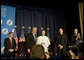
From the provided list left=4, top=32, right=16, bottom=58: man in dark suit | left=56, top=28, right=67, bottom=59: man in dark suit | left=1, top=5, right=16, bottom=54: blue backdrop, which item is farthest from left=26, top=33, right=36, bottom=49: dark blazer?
left=1, top=5, right=16, bottom=54: blue backdrop

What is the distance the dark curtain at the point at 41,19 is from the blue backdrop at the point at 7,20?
0.39m

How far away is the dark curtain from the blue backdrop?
1.27ft

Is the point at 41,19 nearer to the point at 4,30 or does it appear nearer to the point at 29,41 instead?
the point at 4,30

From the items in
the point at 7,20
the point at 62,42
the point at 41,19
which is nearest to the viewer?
the point at 62,42

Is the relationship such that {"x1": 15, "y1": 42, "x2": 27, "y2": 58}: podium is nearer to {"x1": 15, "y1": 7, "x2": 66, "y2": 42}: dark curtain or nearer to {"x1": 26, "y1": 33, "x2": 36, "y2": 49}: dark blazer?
{"x1": 26, "y1": 33, "x2": 36, "y2": 49}: dark blazer

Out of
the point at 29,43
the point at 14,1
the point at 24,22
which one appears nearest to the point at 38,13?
the point at 24,22

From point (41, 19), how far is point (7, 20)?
6.62 feet

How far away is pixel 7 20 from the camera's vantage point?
26.2 ft

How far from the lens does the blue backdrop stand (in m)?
7.83

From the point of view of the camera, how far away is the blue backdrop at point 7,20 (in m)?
7.83

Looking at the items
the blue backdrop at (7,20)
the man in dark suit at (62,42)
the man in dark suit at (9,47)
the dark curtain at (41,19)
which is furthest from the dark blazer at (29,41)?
the dark curtain at (41,19)

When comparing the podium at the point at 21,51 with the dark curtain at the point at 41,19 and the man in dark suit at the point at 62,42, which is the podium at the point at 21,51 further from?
the man in dark suit at the point at 62,42

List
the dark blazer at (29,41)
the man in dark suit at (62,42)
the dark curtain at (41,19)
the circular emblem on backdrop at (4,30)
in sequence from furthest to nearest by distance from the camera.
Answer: the dark curtain at (41,19)
the circular emblem on backdrop at (4,30)
the man in dark suit at (62,42)
the dark blazer at (29,41)

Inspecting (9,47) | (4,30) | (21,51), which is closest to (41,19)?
(4,30)
